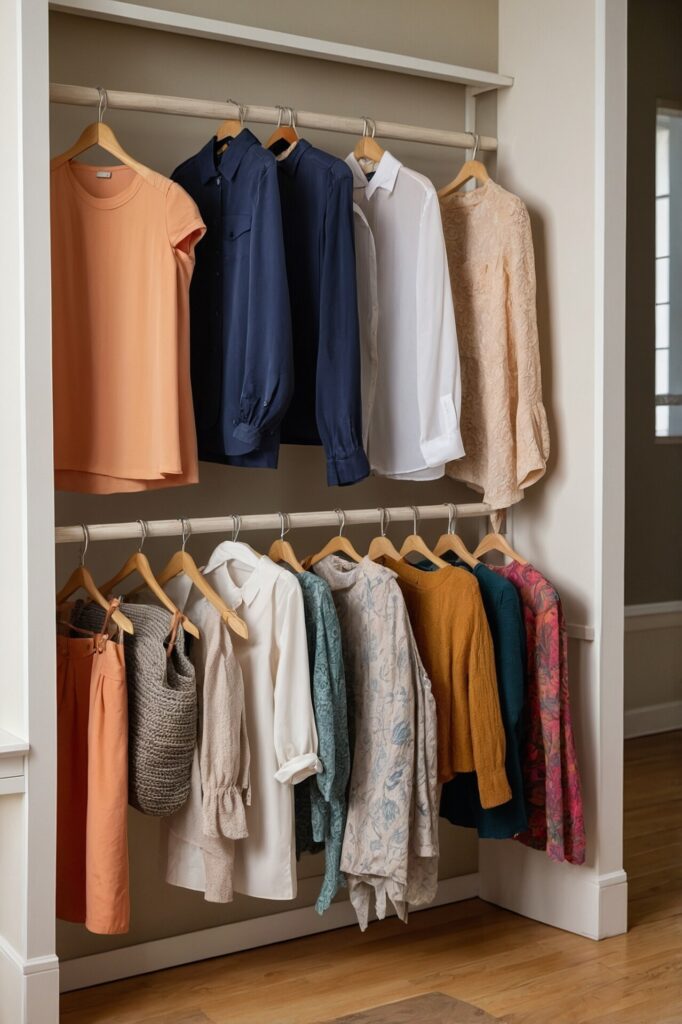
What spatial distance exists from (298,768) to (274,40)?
5.20 feet

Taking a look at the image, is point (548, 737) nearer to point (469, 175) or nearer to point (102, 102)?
point (469, 175)

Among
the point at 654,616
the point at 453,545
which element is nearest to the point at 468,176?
the point at 453,545

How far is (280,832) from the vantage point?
244 cm

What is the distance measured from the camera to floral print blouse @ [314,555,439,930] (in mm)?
2496

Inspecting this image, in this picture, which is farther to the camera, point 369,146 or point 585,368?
point 585,368

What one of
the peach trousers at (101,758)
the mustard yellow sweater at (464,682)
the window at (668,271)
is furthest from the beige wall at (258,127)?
the window at (668,271)

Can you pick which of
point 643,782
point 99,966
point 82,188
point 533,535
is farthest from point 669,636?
point 82,188

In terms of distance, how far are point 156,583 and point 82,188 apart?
0.82 m

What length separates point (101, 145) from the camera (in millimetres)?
2424

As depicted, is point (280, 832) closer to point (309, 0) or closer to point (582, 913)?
point (582, 913)

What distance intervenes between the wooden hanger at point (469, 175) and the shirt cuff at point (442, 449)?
65 cm

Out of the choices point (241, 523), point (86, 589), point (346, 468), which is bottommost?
point (86, 589)

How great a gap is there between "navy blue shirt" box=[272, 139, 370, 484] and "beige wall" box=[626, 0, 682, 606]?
8.14 feet

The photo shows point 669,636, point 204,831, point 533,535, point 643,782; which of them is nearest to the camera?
point 204,831
